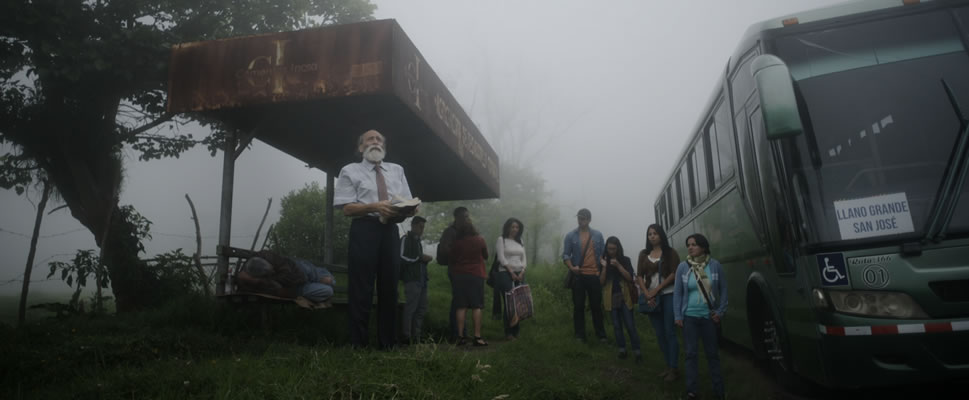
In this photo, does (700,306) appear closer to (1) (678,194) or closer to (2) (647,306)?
(2) (647,306)

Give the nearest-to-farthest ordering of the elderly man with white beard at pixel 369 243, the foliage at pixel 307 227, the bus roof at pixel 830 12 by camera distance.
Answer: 1. the bus roof at pixel 830 12
2. the elderly man with white beard at pixel 369 243
3. the foliage at pixel 307 227

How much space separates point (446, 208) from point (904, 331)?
26.3 meters

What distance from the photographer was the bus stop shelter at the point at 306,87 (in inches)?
237

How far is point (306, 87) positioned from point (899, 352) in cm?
558

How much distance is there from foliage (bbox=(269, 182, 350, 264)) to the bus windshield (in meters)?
13.9

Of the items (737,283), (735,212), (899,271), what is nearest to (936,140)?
(899,271)

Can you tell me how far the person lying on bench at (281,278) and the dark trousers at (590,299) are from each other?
3.34 meters

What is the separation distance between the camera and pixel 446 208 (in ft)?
96.2

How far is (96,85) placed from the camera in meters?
9.66

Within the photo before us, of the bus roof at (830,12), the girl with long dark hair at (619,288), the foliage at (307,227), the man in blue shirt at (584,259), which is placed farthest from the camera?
the foliage at (307,227)

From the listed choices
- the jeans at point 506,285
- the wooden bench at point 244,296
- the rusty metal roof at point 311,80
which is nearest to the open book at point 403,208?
the wooden bench at point 244,296

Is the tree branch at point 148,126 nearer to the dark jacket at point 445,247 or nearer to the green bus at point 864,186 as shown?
the dark jacket at point 445,247

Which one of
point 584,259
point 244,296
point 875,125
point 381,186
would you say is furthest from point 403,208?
point 584,259

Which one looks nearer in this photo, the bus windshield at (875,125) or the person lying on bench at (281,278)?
the bus windshield at (875,125)
